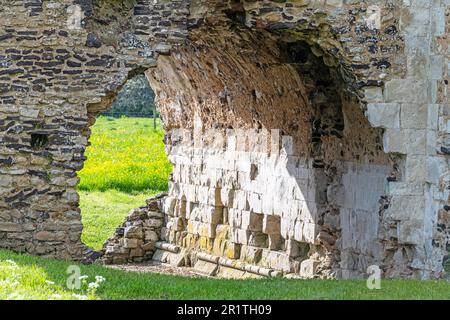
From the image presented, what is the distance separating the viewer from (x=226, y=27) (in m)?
16.2

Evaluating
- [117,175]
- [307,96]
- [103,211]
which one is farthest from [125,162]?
[307,96]

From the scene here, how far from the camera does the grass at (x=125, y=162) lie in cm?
2502

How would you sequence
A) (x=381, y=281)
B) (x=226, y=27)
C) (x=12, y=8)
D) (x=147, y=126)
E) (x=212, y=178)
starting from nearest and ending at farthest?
(x=381, y=281) → (x=12, y=8) → (x=226, y=27) → (x=212, y=178) → (x=147, y=126)

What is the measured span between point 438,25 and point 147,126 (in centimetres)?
2009

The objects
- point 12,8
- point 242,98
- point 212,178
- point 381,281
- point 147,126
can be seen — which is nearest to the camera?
point 381,281

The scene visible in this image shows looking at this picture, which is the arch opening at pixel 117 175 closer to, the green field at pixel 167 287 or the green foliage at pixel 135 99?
the green field at pixel 167 287

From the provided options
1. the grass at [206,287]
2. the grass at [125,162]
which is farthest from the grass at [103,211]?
the grass at [206,287]

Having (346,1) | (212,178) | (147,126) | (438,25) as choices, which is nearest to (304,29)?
(346,1)

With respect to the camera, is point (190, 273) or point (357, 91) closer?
point (357, 91)

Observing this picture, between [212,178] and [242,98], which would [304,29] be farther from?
[212,178]

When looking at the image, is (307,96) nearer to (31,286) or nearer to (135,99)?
(31,286)

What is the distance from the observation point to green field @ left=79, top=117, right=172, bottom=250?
22.6 metres

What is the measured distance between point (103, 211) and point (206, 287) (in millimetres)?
10879

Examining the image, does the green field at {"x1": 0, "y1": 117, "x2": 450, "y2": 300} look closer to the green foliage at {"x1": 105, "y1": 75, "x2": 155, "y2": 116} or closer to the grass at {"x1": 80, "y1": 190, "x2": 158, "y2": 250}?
the grass at {"x1": 80, "y1": 190, "x2": 158, "y2": 250}
